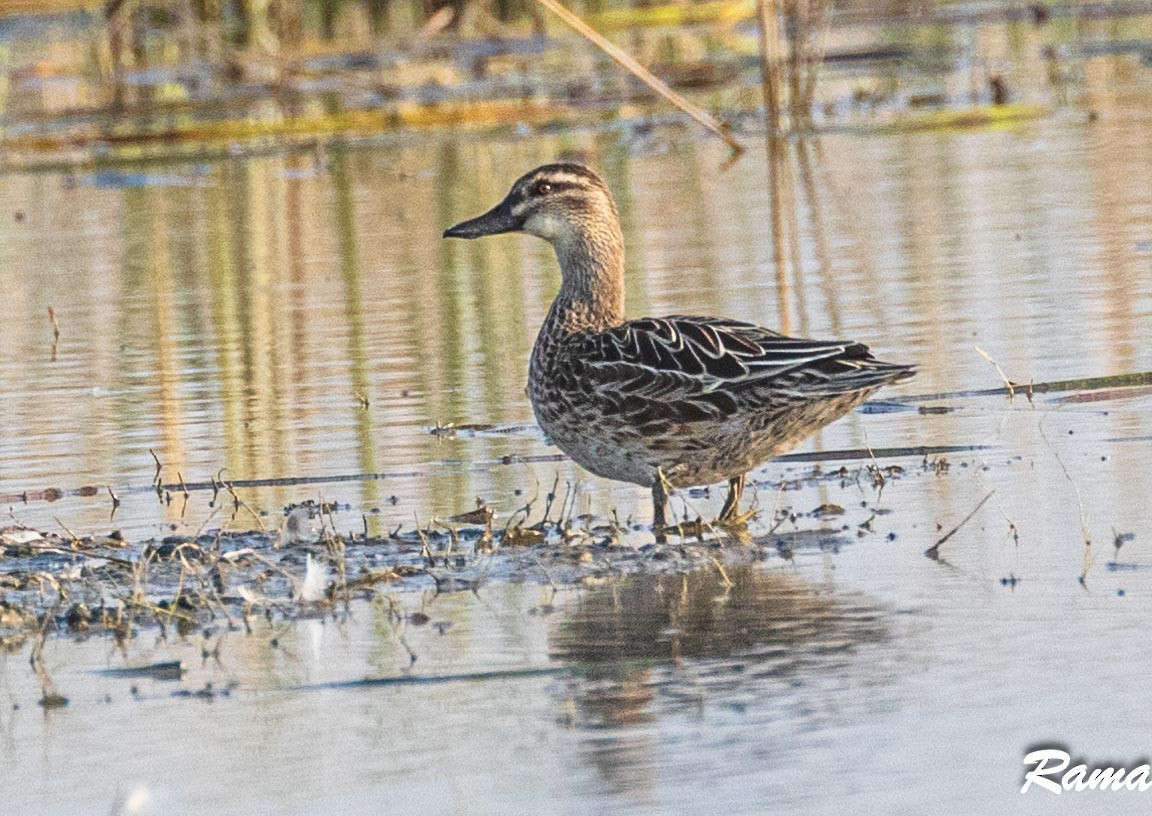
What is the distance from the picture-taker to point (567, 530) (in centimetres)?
652

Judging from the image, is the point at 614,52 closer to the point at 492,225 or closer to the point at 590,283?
the point at 492,225

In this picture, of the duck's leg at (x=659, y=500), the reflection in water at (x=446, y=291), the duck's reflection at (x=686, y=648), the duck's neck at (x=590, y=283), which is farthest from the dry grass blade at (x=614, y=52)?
the duck's reflection at (x=686, y=648)

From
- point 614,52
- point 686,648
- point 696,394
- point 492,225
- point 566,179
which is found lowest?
point 686,648

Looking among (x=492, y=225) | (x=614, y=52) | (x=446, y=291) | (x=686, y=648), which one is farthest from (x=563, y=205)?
(x=614, y=52)

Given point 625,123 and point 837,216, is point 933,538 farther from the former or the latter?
point 625,123

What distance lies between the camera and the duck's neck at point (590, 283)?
779 cm

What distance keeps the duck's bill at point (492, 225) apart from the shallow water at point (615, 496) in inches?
28.5

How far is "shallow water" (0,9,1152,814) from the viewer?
4523 mm

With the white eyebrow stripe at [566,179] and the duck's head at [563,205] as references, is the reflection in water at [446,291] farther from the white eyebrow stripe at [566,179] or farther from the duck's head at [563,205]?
the white eyebrow stripe at [566,179]

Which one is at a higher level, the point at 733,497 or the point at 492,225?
the point at 492,225

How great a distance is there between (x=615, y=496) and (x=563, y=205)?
118cm

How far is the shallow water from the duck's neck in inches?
20.5

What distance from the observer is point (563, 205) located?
26.7 feet

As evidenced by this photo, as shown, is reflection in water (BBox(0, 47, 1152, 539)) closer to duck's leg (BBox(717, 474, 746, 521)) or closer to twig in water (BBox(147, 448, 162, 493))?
twig in water (BBox(147, 448, 162, 493))
